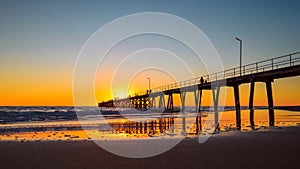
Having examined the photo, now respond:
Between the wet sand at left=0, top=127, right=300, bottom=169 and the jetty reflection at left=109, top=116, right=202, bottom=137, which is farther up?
the wet sand at left=0, top=127, right=300, bottom=169

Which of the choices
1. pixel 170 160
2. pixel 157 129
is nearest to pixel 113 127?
pixel 157 129

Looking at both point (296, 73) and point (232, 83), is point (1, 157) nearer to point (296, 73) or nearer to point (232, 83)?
point (296, 73)

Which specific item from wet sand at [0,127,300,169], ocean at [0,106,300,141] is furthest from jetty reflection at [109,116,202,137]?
wet sand at [0,127,300,169]

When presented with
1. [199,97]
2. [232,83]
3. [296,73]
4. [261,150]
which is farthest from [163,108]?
[261,150]

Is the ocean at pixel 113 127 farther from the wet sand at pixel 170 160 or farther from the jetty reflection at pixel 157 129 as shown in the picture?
the wet sand at pixel 170 160

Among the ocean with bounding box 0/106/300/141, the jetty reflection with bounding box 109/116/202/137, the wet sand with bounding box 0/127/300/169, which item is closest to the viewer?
the wet sand with bounding box 0/127/300/169

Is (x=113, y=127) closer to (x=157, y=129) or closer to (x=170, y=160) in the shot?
(x=157, y=129)

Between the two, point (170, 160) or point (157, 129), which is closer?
point (170, 160)

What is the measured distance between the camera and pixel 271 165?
6965 mm

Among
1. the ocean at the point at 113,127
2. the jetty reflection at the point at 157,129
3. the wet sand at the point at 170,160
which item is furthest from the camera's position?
the jetty reflection at the point at 157,129

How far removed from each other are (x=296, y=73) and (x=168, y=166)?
19.1m

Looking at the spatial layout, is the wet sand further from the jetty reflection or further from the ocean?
the jetty reflection

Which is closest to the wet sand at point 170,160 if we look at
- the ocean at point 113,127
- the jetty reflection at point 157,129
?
the ocean at point 113,127

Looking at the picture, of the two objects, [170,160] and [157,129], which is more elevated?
[170,160]
